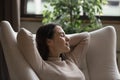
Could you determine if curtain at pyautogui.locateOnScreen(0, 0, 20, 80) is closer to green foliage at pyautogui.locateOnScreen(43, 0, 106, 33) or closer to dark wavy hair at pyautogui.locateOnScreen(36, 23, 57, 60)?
green foliage at pyautogui.locateOnScreen(43, 0, 106, 33)

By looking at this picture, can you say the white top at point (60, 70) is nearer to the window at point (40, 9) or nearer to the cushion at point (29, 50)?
the cushion at point (29, 50)

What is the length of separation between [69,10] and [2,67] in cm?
94

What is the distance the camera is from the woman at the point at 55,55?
195 centimetres

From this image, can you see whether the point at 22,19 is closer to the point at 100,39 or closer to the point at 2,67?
the point at 2,67

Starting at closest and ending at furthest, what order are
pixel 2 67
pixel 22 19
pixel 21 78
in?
pixel 21 78 → pixel 2 67 → pixel 22 19

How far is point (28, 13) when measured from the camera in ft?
11.7

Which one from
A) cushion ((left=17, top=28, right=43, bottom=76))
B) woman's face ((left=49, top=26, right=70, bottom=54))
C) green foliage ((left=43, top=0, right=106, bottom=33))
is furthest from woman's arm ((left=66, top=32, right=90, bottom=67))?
green foliage ((left=43, top=0, right=106, bottom=33))

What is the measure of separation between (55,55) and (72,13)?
1077 mm

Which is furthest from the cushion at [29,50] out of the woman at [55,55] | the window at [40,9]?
the window at [40,9]

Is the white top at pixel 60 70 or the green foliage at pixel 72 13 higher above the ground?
the green foliage at pixel 72 13

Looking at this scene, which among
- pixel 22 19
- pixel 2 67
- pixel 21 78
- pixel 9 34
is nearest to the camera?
pixel 21 78

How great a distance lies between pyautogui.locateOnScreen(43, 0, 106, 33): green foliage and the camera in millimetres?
2990

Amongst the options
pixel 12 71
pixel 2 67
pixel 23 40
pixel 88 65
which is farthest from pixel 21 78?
pixel 2 67

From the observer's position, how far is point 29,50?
1.93 meters
